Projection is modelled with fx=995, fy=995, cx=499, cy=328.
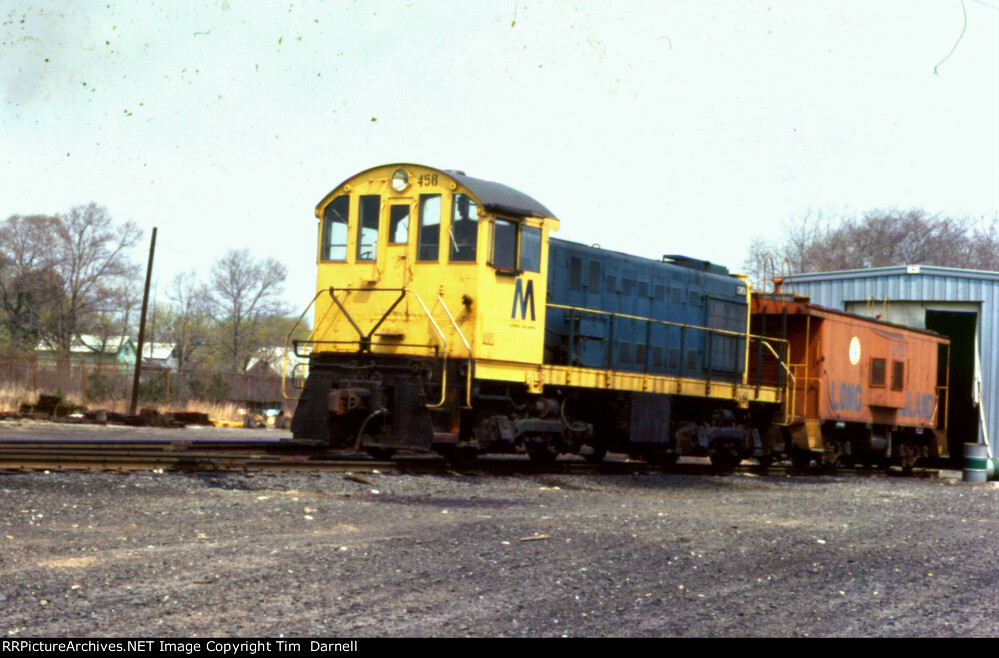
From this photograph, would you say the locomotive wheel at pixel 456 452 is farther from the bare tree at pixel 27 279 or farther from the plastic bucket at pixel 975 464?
the bare tree at pixel 27 279

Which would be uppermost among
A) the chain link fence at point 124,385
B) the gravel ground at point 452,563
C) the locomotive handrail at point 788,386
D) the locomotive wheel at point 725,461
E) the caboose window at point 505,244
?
the caboose window at point 505,244

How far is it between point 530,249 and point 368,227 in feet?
6.83

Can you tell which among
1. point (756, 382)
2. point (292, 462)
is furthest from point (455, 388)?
point (756, 382)

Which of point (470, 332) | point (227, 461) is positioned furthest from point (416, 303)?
point (227, 461)

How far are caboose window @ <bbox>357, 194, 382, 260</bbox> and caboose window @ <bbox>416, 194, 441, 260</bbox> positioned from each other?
2.22 ft

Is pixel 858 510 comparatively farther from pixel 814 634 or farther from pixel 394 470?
pixel 814 634

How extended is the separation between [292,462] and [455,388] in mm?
1988

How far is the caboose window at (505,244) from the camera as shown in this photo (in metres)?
11.8

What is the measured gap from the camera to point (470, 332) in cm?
1157

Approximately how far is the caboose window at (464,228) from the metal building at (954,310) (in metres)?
12.1

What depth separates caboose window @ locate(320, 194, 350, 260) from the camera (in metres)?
12.7

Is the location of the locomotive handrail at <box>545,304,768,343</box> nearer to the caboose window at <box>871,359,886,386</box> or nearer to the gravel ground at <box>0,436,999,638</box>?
the caboose window at <box>871,359,886,386</box>

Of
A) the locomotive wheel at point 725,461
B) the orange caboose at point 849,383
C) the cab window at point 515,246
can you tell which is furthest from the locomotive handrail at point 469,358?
the orange caboose at point 849,383

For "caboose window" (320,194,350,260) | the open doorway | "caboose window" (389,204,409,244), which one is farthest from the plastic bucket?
"caboose window" (320,194,350,260)
